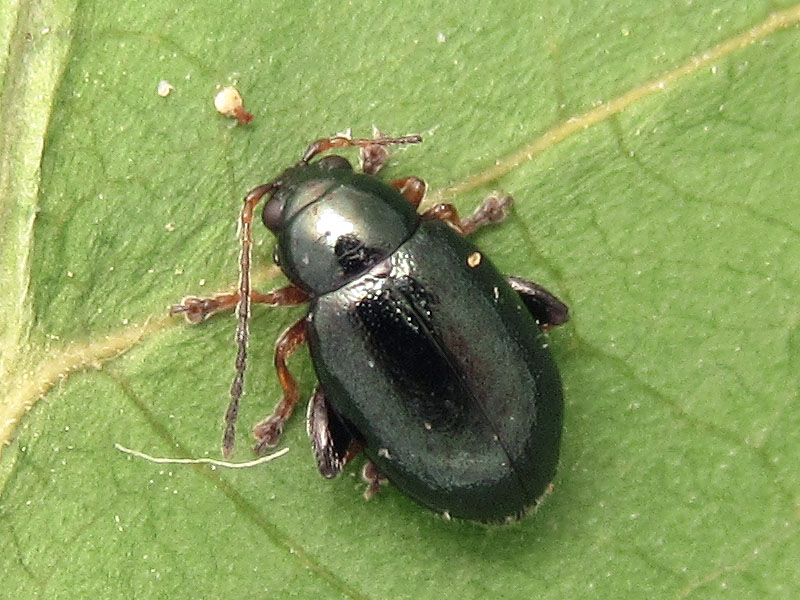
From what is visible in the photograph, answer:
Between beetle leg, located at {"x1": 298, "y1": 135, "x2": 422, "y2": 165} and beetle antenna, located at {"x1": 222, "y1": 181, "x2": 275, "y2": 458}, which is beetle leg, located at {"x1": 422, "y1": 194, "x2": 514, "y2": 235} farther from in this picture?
beetle antenna, located at {"x1": 222, "y1": 181, "x2": 275, "y2": 458}

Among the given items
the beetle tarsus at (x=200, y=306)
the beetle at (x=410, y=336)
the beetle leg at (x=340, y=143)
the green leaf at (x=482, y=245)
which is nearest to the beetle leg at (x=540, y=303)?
the beetle at (x=410, y=336)

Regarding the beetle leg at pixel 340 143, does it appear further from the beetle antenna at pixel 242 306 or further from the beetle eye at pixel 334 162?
the beetle antenna at pixel 242 306

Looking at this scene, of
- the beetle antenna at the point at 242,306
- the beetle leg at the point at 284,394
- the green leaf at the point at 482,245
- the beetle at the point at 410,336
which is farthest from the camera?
the beetle leg at the point at 284,394

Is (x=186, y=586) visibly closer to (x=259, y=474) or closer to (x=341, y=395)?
(x=259, y=474)

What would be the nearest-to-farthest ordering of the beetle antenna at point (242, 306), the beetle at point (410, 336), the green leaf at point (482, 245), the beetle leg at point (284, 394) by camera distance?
the beetle at point (410, 336), the beetle antenna at point (242, 306), the green leaf at point (482, 245), the beetle leg at point (284, 394)

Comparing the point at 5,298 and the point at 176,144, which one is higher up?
the point at 176,144

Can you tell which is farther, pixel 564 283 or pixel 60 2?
pixel 564 283

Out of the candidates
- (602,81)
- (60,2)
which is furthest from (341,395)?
(60,2)
